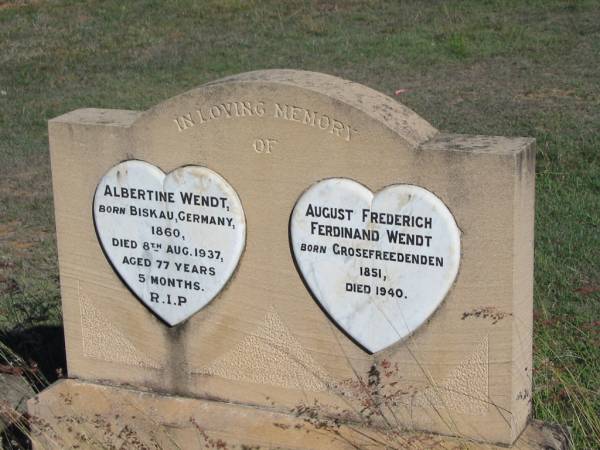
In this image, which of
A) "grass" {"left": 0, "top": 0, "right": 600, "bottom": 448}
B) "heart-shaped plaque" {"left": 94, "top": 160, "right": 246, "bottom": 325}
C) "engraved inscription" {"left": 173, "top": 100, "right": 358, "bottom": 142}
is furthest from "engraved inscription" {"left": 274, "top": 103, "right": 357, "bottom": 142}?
"grass" {"left": 0, "top": 0, "right": 600, "bottom": 448}

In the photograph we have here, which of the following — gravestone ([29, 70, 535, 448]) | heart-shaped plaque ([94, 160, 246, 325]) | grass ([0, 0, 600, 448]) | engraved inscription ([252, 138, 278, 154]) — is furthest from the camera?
grass ([0, 0, 600, 448])

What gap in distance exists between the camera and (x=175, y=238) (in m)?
3.97

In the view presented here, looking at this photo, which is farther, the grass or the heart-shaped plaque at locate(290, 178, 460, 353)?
the grass

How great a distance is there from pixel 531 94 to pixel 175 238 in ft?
18.5

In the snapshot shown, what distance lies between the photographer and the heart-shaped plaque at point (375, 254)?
3.55m

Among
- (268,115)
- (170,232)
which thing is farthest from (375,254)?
(170,232)

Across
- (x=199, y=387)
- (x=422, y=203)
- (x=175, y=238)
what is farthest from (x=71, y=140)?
(x=422, y=203)

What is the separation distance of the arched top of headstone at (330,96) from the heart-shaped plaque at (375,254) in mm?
204

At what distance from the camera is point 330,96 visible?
3592mm

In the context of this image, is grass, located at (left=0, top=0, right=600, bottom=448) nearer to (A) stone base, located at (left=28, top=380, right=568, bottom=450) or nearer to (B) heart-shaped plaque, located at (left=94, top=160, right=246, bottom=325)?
(A) stone base, located at (left=28, top=380, right=568, bottom=450)

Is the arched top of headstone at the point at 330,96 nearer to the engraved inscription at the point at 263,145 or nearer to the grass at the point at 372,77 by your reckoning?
the engraved inscription at the point at 263,145

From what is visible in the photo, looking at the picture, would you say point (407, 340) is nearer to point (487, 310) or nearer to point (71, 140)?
point (487, 310)

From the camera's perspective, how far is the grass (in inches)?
216

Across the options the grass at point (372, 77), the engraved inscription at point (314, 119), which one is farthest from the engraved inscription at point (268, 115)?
the grass at point (372, 77)
